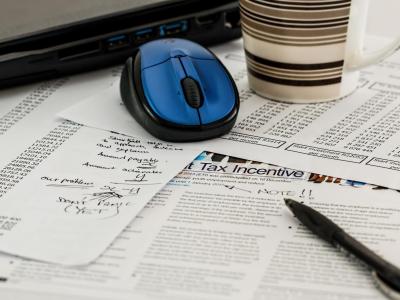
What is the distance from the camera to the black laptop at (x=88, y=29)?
0.65 metres

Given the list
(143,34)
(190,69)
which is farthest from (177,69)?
(143,34)

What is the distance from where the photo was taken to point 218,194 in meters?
0.52

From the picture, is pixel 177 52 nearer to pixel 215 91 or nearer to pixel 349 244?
pixel 215 91

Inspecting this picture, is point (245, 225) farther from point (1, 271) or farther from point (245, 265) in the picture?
point (1, 271)

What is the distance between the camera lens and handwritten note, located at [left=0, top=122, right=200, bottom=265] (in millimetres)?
468

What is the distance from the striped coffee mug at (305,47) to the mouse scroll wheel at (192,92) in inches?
3.0

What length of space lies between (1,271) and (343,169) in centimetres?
25

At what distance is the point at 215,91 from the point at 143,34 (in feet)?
0.49

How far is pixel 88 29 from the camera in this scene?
2.22 ft

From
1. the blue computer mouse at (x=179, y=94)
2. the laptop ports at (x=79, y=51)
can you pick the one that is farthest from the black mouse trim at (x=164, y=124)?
the laptop ports at (x=79, y=51)

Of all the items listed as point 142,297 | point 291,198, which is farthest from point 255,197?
point 142,297

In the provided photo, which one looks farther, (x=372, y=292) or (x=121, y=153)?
(x=121, y=153)

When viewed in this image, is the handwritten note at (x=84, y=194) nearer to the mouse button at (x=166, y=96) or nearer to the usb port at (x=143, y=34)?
the mouse button at (x=166, y=96)

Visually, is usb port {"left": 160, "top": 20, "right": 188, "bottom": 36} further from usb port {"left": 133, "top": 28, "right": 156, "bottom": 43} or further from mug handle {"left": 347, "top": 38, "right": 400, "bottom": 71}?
mug handle {"left": 347, "top": 38, "right": 400, "bottom": 71}
